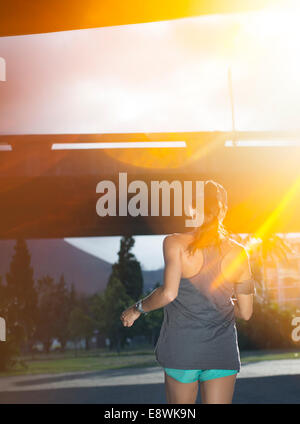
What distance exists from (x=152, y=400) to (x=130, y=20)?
6.66m

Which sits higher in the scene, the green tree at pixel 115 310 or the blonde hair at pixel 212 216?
the blonde hair at pixel 212 216

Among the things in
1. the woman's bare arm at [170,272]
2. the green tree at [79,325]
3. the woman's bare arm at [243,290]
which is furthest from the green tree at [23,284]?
the woman's bare arm at [170,272]

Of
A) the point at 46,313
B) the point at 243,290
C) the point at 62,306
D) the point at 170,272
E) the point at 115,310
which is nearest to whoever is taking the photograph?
the point at 170,272

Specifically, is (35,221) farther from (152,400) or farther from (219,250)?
(219,250)

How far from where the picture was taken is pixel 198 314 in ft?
10.2

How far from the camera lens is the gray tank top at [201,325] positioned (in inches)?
122

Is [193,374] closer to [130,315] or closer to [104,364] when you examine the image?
[130,315]

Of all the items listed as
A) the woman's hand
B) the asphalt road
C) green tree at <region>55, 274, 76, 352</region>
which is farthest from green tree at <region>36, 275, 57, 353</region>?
the woman's hand

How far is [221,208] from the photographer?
3.24m

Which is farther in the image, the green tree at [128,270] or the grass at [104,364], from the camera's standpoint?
the green tree at [128,270]

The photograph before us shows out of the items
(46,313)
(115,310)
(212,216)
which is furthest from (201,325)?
(46,313)

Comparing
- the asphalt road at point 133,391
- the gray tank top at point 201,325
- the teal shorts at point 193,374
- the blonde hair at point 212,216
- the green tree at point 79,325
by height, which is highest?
the blonde hair at point 212,216

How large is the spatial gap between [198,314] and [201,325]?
6cm

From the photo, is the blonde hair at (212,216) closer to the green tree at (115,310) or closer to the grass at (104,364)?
the grass at (104,364)
